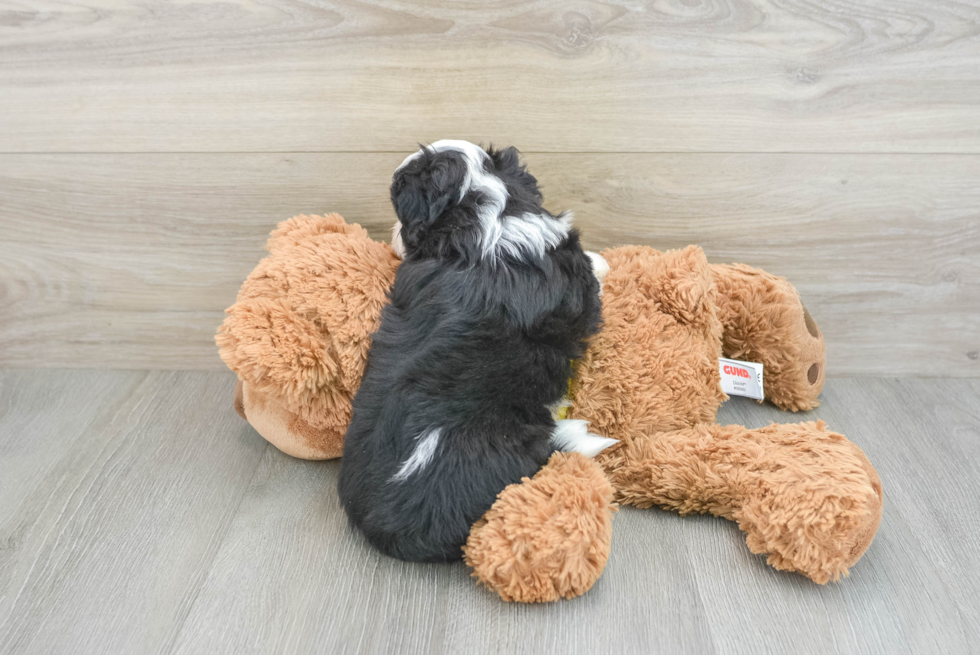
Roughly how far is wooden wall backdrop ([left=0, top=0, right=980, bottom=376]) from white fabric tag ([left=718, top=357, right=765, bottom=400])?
20cm

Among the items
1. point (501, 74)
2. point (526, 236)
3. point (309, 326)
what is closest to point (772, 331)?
point (526, 236)

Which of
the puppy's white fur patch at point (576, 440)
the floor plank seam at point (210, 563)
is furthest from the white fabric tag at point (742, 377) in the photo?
the floor plank seam at point (210, 563)

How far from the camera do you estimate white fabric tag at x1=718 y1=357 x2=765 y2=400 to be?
1.07m

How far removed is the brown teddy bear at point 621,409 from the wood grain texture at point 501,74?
0.67 feet

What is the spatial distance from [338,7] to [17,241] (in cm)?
70

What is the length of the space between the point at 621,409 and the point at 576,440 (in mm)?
95

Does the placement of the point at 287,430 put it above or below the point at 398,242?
below

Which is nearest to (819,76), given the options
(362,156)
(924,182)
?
(924,182)

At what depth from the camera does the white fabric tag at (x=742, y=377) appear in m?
1.07

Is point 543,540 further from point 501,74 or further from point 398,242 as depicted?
point 501,74

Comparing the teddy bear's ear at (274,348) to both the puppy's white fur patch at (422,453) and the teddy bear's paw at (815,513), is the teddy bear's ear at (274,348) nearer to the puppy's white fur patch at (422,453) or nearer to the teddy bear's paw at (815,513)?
the puppy's white fur patch at (422,453)

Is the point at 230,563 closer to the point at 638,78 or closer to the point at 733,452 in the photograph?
the point at 733,452

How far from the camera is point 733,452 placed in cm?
89

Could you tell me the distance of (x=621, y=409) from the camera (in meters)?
0.94
